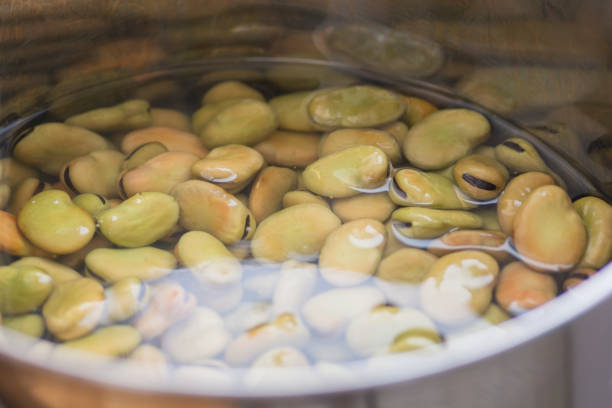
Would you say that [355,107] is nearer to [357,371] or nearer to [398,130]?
[398,130]

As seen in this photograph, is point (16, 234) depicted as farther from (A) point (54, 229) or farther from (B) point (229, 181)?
(B) point (229, 181)

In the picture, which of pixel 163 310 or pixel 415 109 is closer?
pixel 163 310

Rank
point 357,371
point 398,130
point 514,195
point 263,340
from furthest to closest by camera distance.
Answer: point 398,130, point 514,195, point 263,340, point 357,371

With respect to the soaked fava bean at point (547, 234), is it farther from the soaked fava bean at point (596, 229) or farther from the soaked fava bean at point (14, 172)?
the soaked fava bean at point (14, 172)

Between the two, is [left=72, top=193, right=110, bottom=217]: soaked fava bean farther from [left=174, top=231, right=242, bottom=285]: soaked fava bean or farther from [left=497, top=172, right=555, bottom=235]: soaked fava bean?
[left=497, top=172, right=555, bottom=235]: soaked fava bean

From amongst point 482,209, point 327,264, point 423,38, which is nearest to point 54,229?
point 327,264

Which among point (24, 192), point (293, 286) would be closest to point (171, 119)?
point (24, 192)
